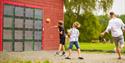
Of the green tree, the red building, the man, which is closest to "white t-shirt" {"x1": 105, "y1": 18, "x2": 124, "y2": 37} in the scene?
the man

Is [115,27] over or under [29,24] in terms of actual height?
over

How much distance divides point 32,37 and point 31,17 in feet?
3.87

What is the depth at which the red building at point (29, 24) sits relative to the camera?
2459 centimetres

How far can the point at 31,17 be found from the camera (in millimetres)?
27062

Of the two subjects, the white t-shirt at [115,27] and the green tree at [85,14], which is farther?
the green tree at [85,14]

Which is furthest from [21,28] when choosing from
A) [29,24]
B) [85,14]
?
[85,14]

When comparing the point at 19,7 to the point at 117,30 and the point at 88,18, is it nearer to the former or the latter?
the point at 117,30

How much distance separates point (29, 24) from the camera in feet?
87.6

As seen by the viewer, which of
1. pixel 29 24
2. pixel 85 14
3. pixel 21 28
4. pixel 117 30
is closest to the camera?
pixel 117 30

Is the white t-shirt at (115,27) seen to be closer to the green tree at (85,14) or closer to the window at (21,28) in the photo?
the window at (21,28)

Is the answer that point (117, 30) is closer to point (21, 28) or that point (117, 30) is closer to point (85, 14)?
point (21, 28)

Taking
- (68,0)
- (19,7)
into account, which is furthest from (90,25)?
(19,7)

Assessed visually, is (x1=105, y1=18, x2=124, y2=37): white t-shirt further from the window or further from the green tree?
the green tree

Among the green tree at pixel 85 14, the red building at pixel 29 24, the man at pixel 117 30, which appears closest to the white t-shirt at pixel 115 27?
the man at pixel 117 30
